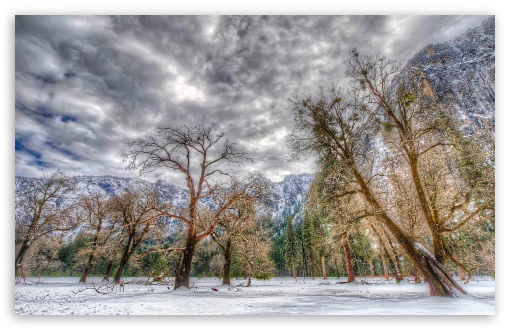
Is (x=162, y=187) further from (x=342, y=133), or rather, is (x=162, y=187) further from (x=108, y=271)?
(x=342, y=133)

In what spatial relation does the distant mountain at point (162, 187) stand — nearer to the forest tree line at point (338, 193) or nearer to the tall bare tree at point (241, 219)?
the forest tree line at point (338, 193)

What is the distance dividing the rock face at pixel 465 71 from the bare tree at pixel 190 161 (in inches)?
179

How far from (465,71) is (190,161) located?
6.90 m

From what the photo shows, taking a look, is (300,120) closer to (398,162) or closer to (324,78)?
(324,78)

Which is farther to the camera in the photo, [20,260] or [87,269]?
[87,269]

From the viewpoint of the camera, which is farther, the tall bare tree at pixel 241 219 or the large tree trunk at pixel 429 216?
the tall bare tree at pixel 241 219

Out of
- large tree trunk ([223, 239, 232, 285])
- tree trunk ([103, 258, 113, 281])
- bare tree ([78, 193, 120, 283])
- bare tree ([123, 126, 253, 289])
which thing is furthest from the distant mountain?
large tree trunk ([223, 239, 232, 285])

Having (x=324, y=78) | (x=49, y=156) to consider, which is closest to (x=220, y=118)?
(x=324, y=78)

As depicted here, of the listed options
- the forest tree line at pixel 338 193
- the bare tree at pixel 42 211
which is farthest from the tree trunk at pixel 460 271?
the bare tree at pixel 42 211

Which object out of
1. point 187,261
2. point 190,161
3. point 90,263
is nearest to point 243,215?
point 187,261

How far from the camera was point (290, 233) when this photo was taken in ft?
84.6

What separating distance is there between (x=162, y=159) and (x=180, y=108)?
1.48 metres

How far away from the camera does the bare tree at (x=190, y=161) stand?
5590 millimetres

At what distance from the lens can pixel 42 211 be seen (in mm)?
5230
